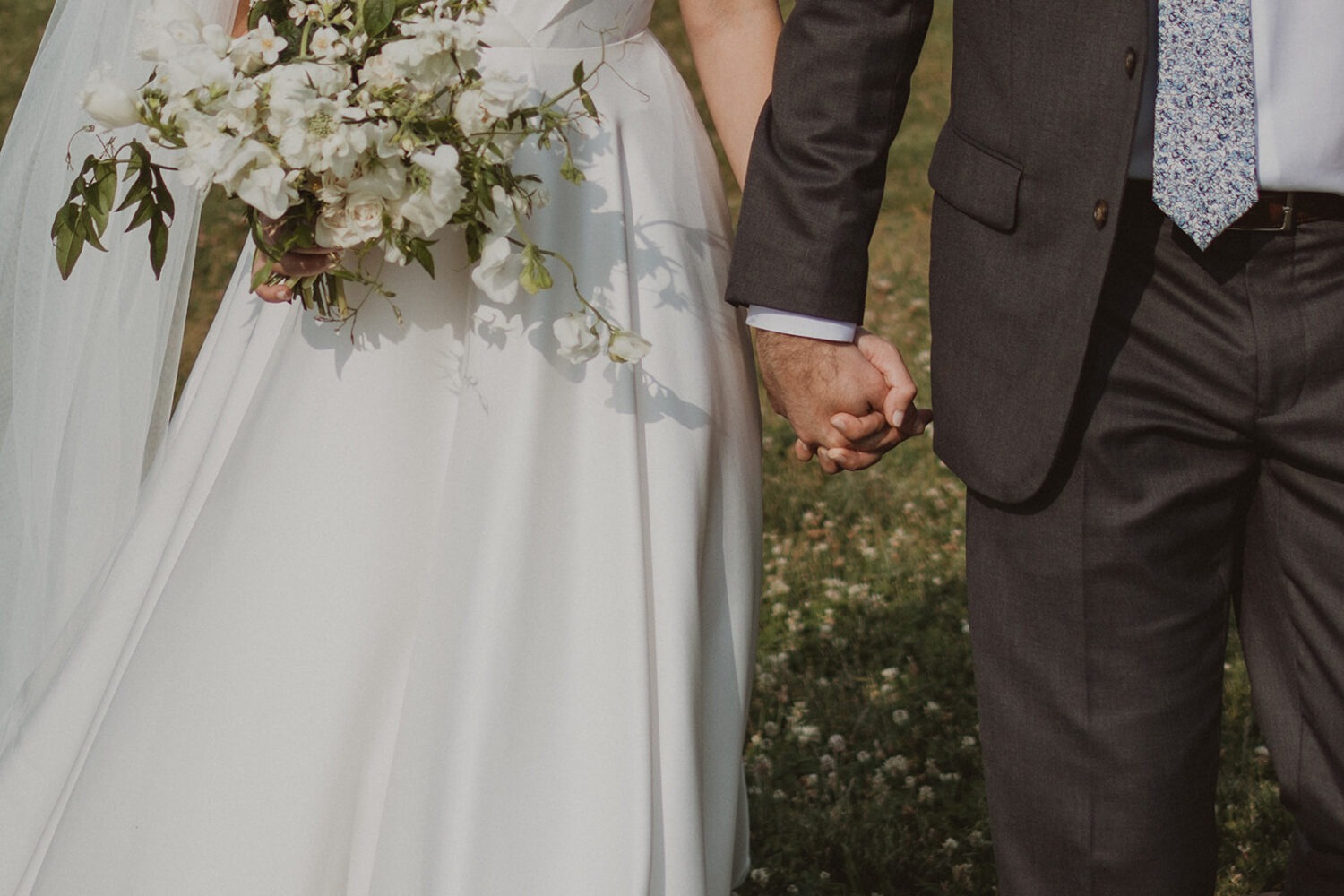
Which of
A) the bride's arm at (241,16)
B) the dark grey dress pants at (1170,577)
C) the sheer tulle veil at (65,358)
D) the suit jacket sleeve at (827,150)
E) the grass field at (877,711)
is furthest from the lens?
the grass field at (877,711)

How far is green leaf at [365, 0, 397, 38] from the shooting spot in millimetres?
2074

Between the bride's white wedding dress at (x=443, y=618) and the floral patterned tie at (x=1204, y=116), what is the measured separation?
2.60ft

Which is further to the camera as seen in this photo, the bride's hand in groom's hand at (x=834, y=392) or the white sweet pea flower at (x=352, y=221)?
the bride's hand in groom's hand at (x=834, y=392)

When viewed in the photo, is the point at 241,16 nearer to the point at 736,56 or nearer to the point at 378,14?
the point at 378,14

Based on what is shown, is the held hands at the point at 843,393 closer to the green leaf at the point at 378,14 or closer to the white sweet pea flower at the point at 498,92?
the white sweet pea flower at the point at 498,92

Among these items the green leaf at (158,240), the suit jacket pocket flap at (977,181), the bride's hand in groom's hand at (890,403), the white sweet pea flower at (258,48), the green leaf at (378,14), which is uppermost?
the green leaf at (378,14)

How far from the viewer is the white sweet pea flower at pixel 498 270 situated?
2145 mm

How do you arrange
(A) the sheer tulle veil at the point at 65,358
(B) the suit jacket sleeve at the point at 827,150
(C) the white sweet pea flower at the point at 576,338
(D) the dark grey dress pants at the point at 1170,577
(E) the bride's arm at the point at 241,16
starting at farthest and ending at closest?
(A) the sheer tulle veil at the point at 65,358 < (E) the bride's arm at the point at 241,16 < (B) the suit jacket sleeve at the point at 827,150 < (C) the white sweet pea flower at the point at 576,338 < (D) the dark grey dress pants at the point at 1170,577

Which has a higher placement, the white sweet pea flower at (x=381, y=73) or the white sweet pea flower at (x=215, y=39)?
the white sweet pea flower at (x=215, y=39)

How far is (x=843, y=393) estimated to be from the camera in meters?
2.39

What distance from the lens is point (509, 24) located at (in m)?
2.39

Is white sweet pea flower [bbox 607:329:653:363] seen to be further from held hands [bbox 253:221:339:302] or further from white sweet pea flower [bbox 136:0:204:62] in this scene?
white sweet pea flower [bbox 136:0:204:62]

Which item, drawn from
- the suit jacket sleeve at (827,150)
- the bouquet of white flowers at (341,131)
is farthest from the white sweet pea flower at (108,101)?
the suit jacket sleeve at (827,150)

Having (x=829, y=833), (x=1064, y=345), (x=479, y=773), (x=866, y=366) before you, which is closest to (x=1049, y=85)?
(x=1064, y=345)
